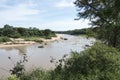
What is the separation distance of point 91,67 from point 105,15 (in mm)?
5477

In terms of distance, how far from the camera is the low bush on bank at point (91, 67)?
10602 mm

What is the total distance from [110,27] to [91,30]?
1660 millimetres

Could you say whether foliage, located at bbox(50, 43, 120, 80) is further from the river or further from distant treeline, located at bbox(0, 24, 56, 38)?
distant treeline, located at bbox(0, 24, 56, 38)

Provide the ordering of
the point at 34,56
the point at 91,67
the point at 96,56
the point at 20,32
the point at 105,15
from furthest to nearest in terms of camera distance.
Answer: the point at 20,32
the point at 34,56
the point at 105,15
the point at 96,56
the point at 91,67

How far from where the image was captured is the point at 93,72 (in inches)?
432

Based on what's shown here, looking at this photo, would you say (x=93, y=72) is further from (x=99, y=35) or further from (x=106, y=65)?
(x=99, y=35)

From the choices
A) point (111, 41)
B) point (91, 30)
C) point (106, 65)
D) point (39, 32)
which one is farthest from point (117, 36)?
point (39, 32)

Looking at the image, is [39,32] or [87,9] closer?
[87,9]

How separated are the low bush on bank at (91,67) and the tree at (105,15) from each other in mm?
3542

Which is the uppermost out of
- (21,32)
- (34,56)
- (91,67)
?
(91,67)

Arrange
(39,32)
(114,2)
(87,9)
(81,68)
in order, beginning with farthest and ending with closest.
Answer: (39,32) < (87,9) < (114,2) < (81,68)

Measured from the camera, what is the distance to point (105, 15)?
16.3m

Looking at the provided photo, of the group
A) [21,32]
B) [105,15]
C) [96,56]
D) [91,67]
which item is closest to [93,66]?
[91,67]

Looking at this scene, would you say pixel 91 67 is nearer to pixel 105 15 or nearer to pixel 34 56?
pixel 105 15
